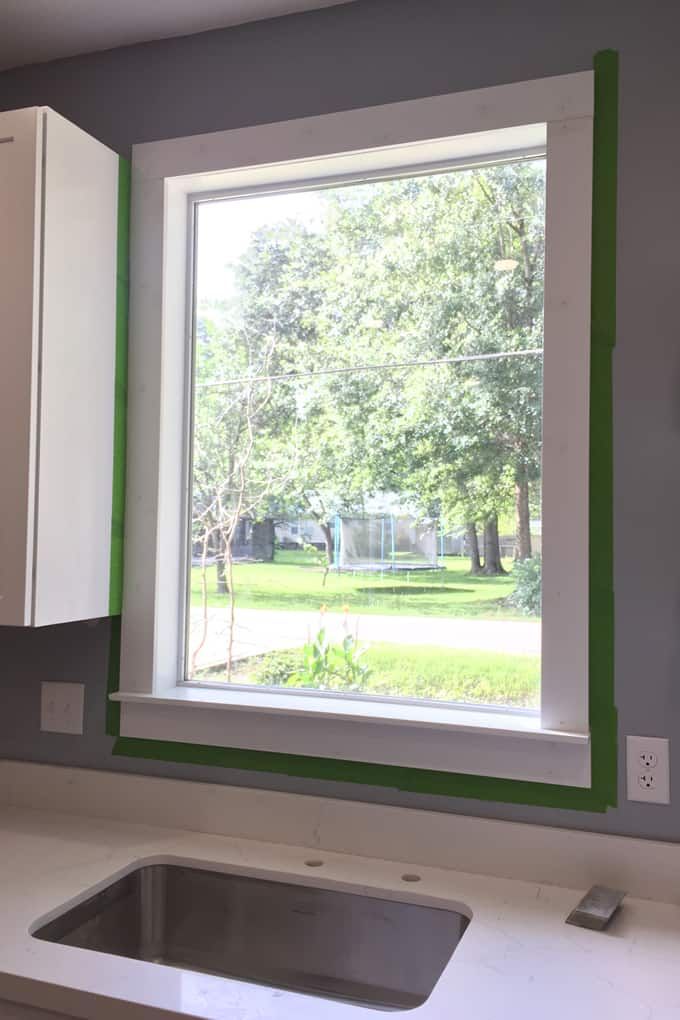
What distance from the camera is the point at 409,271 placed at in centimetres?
169

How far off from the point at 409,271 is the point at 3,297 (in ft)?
2.51

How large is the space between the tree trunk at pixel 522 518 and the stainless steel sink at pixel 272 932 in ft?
2.09

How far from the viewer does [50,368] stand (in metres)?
1.55

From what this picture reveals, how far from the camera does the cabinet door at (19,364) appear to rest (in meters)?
1.51

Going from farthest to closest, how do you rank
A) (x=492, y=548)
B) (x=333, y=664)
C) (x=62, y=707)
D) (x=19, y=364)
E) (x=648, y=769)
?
(x=62, y=707) → (x=333, y=664) → (x=492, y=548) → (x=19, y=364) → (x=648, y=769)

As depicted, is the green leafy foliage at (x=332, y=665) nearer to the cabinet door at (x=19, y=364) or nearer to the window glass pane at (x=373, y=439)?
the window glass pane at (x=373, y=439)

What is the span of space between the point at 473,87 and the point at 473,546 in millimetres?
855

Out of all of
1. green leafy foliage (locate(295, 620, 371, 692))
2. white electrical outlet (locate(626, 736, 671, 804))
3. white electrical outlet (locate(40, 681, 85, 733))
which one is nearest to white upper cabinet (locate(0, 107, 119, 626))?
white electrical outlet (locate(40, 681, 85, 733))

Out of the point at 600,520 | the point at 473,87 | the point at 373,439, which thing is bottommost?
the point at 600,520

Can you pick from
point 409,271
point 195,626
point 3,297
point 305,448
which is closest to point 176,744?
point 195,626

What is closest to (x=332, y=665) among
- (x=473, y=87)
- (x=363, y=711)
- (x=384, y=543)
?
→ (x=363, y=711)

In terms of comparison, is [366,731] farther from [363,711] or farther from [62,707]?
[62,707]

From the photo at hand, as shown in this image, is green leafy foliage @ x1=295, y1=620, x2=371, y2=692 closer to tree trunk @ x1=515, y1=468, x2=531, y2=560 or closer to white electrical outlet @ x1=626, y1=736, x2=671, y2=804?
tree trunk @ x1=515, y1=468, x2=531, y2=560

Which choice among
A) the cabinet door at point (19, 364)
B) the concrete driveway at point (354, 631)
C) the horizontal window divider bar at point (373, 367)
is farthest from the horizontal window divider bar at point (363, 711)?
the horizontal window divider bar at point (373, 367)
